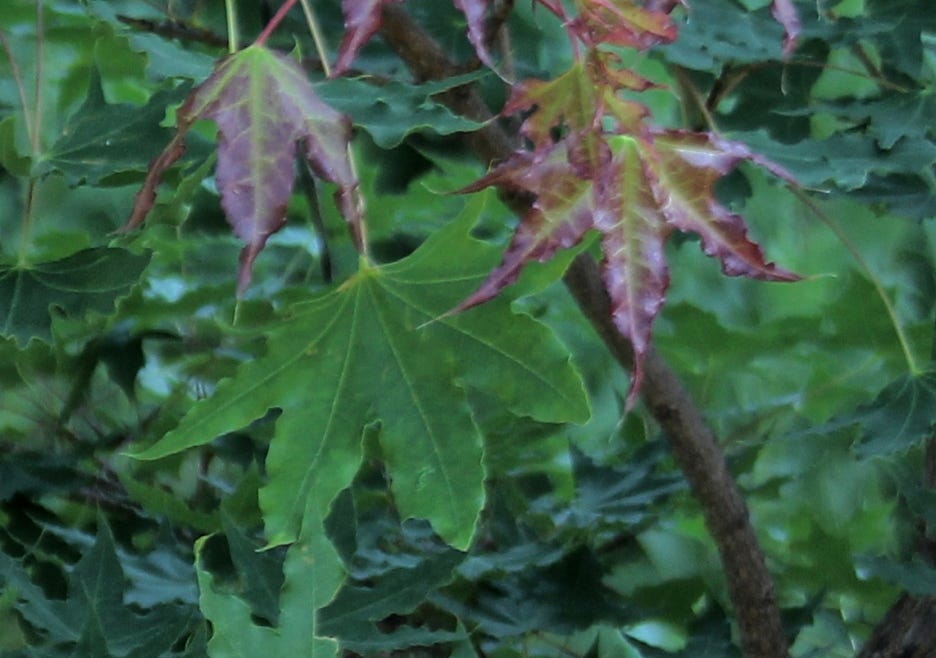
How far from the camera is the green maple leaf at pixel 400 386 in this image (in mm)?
469

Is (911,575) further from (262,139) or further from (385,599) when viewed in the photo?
(262,139)

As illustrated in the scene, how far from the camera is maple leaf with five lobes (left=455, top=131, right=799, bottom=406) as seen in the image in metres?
0.35

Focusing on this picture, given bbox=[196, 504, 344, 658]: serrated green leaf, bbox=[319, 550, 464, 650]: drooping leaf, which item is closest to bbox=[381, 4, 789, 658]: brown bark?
bbox=[319, 550, 464, 650]: drooping leaf

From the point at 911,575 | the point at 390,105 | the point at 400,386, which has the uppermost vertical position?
the point at 390,105

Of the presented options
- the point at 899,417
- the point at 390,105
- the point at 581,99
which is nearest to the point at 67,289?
the point at 390,105

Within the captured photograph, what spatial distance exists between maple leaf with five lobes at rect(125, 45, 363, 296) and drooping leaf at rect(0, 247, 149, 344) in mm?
159

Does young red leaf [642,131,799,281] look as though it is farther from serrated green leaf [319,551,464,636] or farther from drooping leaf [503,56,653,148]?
serrated green leaf [319,551,464,636]

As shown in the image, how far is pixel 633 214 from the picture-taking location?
1.16 ft

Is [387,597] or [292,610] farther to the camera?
[387,597]

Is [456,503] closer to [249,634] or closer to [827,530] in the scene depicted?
[249,634]

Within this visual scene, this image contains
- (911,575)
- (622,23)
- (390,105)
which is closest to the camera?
(622,23)

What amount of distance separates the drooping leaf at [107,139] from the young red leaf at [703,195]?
0.73ft

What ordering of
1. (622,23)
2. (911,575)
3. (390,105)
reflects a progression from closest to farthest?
(622,23) < (390,105) < (911,575)

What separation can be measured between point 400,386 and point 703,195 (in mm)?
175
